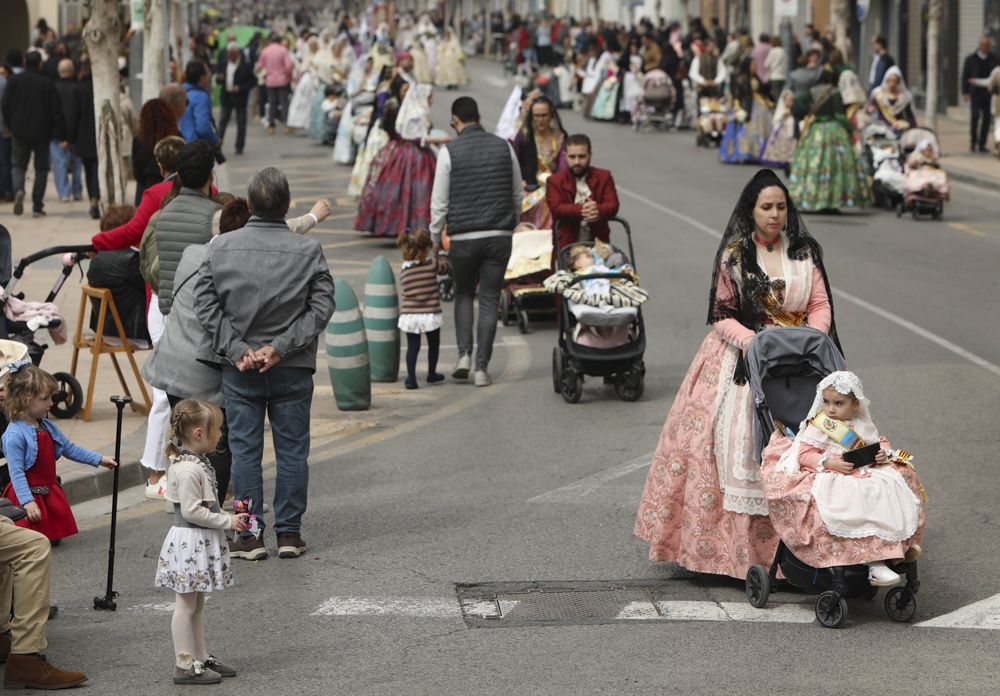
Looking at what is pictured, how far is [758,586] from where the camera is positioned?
7.17 meters

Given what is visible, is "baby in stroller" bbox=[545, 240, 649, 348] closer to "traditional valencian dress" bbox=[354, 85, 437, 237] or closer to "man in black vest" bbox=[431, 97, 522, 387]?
"man in black vest" bbox=[431, 97, 522, 387]

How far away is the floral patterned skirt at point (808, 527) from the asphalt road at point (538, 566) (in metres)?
0.32

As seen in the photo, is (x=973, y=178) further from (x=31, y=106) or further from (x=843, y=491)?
(x=843, y=491)

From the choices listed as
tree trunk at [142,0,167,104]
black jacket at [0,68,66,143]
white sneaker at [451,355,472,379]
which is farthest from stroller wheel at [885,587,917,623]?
tree trunk at [142,0,167,104]

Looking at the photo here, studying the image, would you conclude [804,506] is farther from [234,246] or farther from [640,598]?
[234,246]

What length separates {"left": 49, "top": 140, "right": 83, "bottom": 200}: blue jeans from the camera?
957 inches

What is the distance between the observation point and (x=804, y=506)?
6.89m

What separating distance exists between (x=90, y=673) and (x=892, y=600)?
10.9 feet

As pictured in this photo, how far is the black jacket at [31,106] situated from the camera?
2223 centimetres

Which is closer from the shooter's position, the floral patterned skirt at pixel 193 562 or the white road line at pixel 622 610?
the floral patterned skirt at pixel 193 562

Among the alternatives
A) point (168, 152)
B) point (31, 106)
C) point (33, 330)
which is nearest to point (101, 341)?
point (33, 330)

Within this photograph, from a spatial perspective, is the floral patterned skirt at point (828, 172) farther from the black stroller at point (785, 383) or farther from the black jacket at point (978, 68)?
the black stroller at point (785, 383)

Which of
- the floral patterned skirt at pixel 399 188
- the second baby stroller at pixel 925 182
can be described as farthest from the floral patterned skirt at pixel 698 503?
the second baby stroller at pixel 925 182

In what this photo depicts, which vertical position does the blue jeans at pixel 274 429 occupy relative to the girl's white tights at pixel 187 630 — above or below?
above
